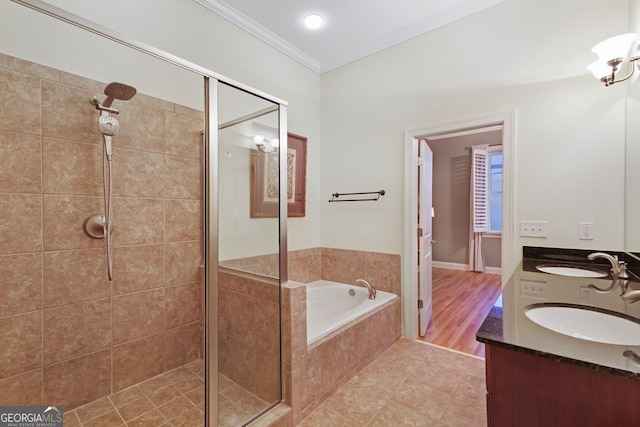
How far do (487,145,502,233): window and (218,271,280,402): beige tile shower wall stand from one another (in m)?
5.18

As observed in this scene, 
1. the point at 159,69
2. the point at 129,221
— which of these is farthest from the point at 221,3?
the point at 129,221

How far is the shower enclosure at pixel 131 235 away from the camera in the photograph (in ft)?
4.78

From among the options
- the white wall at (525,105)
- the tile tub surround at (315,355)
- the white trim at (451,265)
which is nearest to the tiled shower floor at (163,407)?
the tile tub surround at (315,355)

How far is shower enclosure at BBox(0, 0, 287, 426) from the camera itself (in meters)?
1.46

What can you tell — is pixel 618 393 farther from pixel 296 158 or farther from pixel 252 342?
pixel 296 158

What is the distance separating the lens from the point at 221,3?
2271mm

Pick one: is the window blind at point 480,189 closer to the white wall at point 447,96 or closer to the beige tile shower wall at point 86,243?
the white wall at point 447,96

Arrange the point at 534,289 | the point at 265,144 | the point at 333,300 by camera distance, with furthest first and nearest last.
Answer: the point at 333,300 → the point at 265,144 → the point at 534,289

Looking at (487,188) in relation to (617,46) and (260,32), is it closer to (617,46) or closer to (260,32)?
(617,46)

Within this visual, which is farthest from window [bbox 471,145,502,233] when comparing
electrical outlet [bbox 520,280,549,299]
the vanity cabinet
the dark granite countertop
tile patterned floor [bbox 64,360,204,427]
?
tile patterned floor [bbox 64,360,204,427]

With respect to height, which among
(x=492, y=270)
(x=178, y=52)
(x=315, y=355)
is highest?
(x=178, y=52)

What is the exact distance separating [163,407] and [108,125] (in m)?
1.76

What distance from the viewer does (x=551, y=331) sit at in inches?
35.7

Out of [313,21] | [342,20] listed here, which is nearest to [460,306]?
[342,20]
